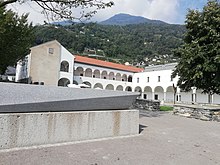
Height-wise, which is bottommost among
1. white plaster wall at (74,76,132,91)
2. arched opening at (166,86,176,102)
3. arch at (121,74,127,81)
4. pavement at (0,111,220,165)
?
pavement at (0,111,220,165)

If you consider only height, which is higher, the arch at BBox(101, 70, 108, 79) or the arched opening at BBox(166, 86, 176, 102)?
the arch at BBox(101, 70, 108, 79)

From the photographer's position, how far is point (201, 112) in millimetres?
13336

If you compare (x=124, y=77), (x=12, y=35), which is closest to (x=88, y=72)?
(x=124, y=77)

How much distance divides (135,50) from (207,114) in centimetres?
9252

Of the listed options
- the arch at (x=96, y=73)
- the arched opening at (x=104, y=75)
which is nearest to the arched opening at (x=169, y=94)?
the arched opening at (x=104, y=75)

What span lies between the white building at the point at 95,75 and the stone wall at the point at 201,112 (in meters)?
22.7

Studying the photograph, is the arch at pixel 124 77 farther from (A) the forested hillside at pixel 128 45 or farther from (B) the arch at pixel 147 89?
(A) the forested hillside at pixel 128 45

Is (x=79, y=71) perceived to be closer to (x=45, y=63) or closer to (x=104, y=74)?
(x=104, y=74)

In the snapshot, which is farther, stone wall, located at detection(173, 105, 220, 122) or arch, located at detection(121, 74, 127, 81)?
arch, located at detection(121, 74, 127, 81)

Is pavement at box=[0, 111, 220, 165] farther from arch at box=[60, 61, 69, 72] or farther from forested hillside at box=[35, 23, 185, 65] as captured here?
forested hillside at box=[35, 23, 185, 65]

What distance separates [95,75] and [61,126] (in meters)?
46.4

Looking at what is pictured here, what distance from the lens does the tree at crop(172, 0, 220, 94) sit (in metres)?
13.9

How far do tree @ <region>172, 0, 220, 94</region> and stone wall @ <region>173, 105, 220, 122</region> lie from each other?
2.05 metres

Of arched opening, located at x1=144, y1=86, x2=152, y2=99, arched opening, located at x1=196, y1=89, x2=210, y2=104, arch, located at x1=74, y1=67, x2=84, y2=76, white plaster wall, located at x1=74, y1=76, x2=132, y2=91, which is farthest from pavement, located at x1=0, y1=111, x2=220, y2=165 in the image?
arched opening, located at x1=144, y1=86, x2=152, y2=99
